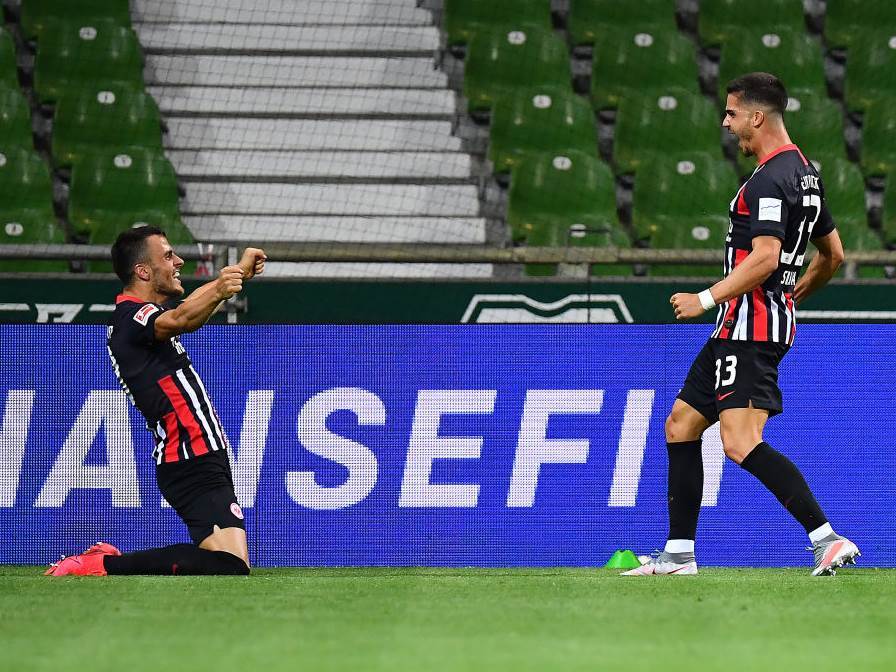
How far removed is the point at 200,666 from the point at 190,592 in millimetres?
1471

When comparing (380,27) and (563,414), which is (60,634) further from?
(380,27)

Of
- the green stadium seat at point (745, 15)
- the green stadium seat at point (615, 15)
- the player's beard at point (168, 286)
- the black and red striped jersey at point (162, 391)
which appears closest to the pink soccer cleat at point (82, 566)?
the black and red striped jersey at point (162, 391)

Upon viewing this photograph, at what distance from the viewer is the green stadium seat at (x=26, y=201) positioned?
9109 millimetres

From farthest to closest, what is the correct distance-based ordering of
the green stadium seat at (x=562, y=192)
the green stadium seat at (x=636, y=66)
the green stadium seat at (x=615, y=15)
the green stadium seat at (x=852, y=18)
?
the green stadium seat at (x=852, y=18), the green stadium seat at (x=615, y=15), the green stadium seat at (x=636, y=66), the green stadium seat at (x=562, y=192)

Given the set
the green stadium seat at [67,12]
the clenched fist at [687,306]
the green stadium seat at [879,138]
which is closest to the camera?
the clenched fist at [687,306]

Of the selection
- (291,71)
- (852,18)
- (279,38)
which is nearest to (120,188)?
(291,71)

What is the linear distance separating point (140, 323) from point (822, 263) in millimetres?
2588

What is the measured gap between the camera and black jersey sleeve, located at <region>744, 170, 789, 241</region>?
4.89m

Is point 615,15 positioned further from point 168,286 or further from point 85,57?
point 168,286

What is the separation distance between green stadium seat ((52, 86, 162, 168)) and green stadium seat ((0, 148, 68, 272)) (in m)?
0.47

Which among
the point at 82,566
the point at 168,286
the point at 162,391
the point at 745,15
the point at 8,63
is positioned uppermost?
the point at 745,15

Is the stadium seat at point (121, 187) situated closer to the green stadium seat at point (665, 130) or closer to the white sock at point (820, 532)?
the green stadium seat at point (665, 130)

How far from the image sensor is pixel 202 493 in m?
5.69

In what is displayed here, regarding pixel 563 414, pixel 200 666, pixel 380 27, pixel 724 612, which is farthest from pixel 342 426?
pixel 380 27
